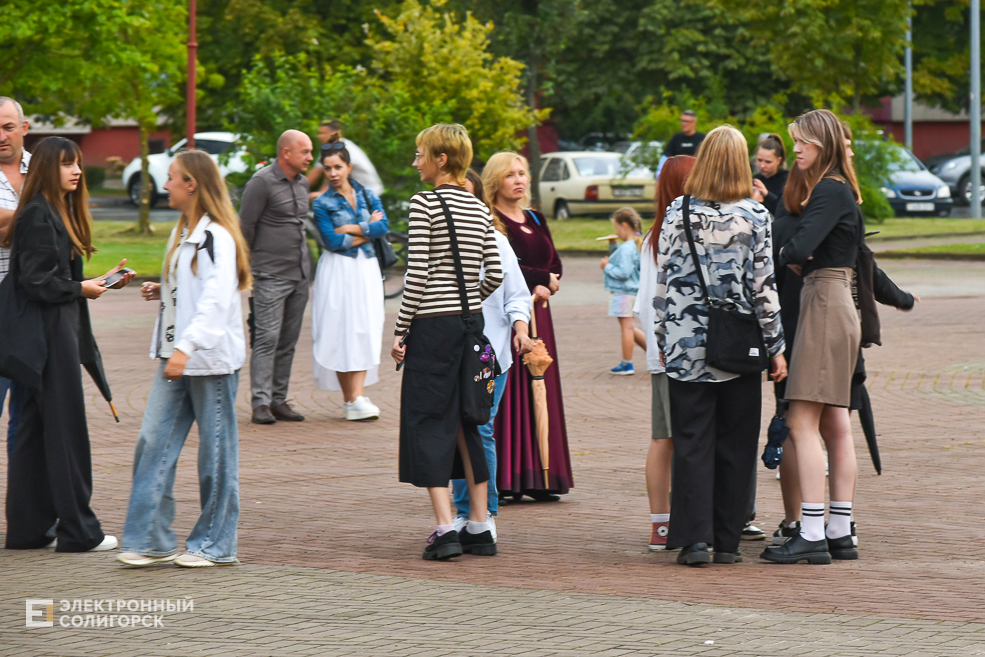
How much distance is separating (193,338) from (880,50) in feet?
89.9

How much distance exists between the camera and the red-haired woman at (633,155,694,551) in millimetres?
6199

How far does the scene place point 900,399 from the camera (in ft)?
34.2

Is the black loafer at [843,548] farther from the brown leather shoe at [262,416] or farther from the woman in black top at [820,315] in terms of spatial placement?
the brown leather shoe at [262,416]

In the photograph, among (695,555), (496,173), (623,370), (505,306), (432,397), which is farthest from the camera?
(623,370)

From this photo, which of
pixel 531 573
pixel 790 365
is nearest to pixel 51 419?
pixel 531 573

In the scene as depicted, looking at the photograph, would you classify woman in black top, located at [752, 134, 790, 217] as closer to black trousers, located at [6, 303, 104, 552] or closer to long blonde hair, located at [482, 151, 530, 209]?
long blonde hair, located at [482, 151, 530, 209]

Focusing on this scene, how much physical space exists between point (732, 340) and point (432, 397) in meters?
1.34

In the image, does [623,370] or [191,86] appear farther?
[191,86]

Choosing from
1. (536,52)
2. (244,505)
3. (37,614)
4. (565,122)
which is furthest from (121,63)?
(565,122)

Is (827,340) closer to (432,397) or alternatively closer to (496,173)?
(432,397)

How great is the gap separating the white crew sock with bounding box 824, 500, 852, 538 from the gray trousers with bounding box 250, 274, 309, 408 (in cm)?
507

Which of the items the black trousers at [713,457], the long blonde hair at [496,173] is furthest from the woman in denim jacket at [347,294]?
the black trousers at [713,457]

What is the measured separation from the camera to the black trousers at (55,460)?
611 cm

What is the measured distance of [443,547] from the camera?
595 centimetres
